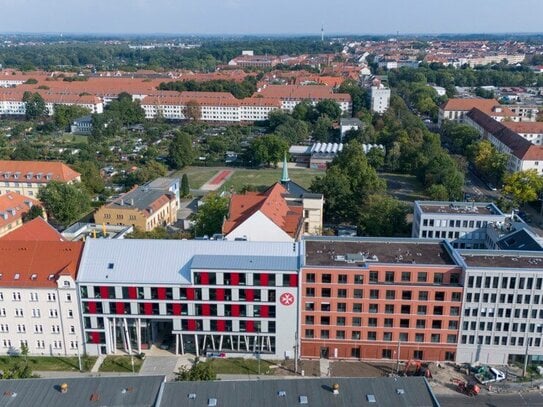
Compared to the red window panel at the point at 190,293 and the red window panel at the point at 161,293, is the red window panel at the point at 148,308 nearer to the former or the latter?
the red window panel at the point at 161,293

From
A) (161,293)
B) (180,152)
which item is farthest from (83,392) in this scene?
(180,152)

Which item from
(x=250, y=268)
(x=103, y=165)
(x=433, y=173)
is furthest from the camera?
(x=103, y=165)

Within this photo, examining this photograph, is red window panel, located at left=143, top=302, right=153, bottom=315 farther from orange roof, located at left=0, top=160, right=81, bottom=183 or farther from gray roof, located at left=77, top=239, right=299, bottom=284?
orange roof, located at left=0, top=160, right=81, bottom=183

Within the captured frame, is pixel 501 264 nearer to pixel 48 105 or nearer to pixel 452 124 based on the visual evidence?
pixel 452 124

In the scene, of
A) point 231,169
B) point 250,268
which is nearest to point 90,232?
point 250,268

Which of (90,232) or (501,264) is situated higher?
(501,264)

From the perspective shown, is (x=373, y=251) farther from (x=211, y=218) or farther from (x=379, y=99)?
(x=379, y=99)

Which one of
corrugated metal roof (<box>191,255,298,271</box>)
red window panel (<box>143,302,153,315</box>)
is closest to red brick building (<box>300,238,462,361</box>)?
corrugated metal roof (<box>191,255,298,271</box>)
